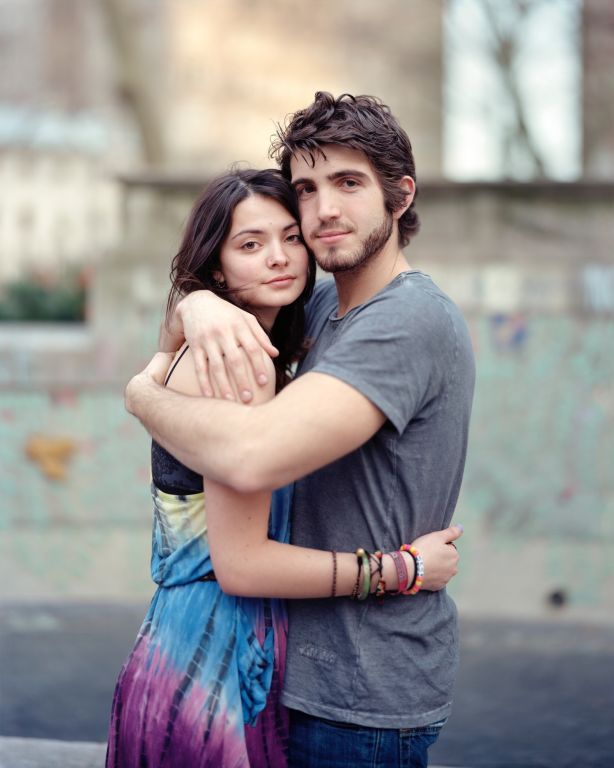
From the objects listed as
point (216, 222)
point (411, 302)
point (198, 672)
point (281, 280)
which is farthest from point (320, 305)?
point (198, 672)

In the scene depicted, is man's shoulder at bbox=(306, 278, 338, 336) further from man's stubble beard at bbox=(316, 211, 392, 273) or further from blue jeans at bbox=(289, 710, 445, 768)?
blue jeans at bbox=(289, 710, 445, 768)

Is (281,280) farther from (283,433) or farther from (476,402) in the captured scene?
(476,402)

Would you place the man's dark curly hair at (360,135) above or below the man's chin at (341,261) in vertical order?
above

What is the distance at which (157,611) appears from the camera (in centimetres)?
227

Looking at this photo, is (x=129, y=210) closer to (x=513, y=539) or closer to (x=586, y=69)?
(x=513, y=539)

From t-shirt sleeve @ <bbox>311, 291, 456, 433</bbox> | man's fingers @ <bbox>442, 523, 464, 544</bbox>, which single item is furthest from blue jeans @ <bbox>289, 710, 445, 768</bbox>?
t-shirt sleeve @ <bbox>311, 291, 456, 433</bbox>

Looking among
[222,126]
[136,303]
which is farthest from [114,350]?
[222,126]

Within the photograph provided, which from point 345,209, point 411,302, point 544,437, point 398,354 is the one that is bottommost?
point 544,437

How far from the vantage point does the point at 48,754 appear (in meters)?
3.09

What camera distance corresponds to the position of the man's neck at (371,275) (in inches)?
93.5

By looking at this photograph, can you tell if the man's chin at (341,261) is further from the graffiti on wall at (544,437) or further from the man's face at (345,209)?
the graffiti on wall at (544,437)

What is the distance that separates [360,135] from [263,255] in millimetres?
362

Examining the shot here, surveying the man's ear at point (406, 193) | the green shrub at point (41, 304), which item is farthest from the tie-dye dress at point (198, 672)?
the green shrub at point (41, 304)

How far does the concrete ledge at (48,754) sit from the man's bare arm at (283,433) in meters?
1.45
